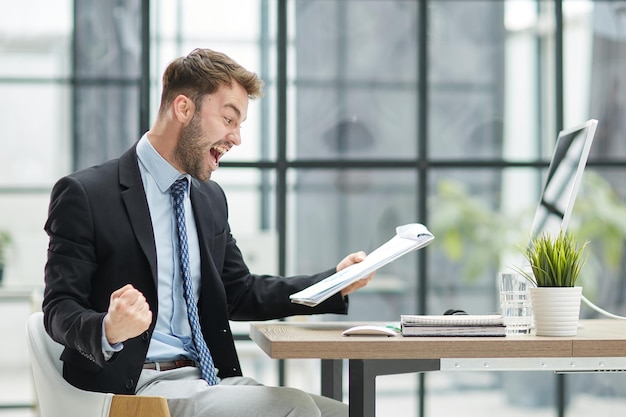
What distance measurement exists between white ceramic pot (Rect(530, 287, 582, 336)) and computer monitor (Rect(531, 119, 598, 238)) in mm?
220

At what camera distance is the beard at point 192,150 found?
2.49m

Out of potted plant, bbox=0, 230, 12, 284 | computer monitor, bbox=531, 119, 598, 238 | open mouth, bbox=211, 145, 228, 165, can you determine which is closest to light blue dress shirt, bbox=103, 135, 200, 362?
open mouth, bbox=211, 145, 228, 165

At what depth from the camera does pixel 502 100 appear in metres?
4.69

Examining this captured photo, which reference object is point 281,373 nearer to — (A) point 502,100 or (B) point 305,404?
(A) point 502,100

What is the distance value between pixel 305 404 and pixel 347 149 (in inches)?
102

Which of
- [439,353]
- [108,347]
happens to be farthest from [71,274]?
[439,353]

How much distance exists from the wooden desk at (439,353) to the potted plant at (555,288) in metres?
0.05

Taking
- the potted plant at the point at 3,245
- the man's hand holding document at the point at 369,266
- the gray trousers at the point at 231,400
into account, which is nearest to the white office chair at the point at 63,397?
the gray trousers at the point at 231,400

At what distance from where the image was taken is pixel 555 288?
2.19 meters

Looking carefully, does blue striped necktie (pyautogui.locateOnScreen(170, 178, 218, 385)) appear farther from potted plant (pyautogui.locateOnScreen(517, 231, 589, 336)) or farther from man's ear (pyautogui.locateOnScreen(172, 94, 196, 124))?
potted plant (pyautogui.locateOnScreen(517, 231, 589, 336))

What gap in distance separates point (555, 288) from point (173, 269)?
0.96m

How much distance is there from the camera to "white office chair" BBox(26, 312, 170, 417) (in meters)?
2.04

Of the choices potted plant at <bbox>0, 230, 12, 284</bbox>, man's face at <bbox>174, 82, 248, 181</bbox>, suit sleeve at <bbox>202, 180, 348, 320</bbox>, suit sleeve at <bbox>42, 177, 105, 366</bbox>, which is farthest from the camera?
potted plant at <bbox>0, 230, 12, 284</bbox>

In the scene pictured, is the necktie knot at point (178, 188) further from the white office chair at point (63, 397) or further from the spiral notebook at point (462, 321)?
the spiral notebook at point (462, 321)
